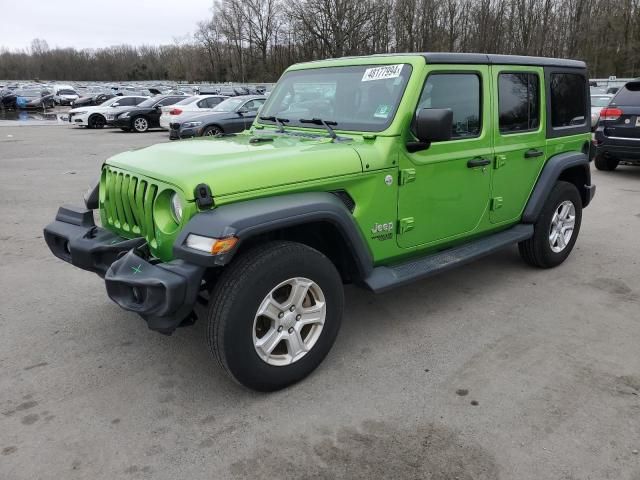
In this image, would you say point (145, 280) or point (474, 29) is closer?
point (145, 280)

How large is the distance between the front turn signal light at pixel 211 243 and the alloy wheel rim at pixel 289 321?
0.42 meters

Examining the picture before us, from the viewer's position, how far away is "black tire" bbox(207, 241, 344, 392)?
2809 millimetres

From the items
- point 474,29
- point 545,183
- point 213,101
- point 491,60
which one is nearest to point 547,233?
point 545,183

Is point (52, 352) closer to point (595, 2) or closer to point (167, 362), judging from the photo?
point (167, 362)

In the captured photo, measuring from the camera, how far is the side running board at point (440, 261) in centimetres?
352

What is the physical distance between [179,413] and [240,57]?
85.8 metres

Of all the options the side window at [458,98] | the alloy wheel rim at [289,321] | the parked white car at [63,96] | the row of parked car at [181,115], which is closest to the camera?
the alloy wheel rim at [289,321]

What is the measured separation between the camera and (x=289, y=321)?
10.3ft

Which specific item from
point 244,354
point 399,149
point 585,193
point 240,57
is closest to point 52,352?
point 244,354

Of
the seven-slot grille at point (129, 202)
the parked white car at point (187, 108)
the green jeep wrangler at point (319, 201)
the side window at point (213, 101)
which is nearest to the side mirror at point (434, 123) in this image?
the green jeep wrangler at point (319, 201)

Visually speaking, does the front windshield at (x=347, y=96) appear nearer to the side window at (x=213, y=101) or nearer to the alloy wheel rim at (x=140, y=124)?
the side window at (x=213, y=101)

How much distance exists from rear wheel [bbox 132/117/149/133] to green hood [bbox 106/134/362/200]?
19159 millimetres

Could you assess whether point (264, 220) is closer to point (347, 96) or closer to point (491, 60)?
point (347, 96)

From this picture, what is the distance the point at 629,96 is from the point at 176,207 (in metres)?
9.85
